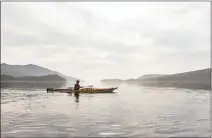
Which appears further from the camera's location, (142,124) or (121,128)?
(142,124)

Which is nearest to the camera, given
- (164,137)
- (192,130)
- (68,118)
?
(164,137)

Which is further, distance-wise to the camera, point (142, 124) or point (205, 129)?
point (142, 124)

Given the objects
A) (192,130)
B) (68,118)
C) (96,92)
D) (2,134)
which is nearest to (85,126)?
(68,118)

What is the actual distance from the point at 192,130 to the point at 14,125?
576 inches

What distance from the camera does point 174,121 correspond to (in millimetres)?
26172

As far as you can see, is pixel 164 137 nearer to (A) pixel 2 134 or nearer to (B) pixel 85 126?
(B) pixel 85 126

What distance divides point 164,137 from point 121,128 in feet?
13.9

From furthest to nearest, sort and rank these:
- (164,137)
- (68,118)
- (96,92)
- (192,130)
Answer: (96,92)
(68,118)
(192,130)
(164,137)

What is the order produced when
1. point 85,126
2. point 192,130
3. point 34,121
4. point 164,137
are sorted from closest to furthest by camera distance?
point 164,137 → point 192,130 → point 85,126 → point 34,121

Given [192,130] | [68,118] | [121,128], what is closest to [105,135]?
[121,128]

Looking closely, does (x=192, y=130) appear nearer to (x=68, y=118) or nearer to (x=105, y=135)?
(x=105, y=135)

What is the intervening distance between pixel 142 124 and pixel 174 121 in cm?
381

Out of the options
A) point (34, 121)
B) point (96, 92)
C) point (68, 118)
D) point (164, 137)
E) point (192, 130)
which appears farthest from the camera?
point (96, 92)

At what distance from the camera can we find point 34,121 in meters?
25.6
